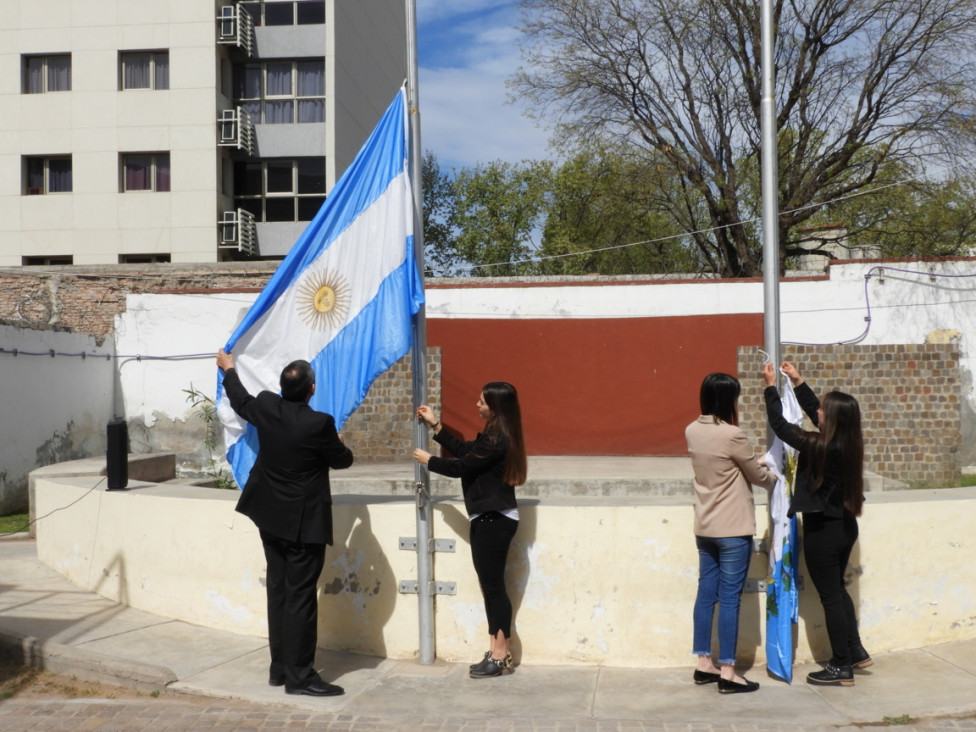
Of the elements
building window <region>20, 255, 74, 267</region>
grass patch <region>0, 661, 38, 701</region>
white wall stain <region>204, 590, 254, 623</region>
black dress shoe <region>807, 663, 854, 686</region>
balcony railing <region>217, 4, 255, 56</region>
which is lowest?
grass patch <region>0, 661, 38, 701</region>

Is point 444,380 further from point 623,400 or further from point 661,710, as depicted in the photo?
point 661,710

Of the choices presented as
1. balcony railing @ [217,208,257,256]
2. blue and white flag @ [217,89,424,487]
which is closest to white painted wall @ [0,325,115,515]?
blue and white flag @ [217,89,424,487]

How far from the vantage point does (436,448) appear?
14109 millimetres

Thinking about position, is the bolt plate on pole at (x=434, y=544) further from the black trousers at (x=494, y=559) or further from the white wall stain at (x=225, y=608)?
the white wall stain at (x=225, y=608)

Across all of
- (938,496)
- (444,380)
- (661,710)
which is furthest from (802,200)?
(661,710)

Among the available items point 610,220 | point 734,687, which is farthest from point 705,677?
point 610,220

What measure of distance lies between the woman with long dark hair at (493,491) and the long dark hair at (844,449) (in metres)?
1.57

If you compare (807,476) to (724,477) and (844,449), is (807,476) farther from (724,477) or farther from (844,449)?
(724,477)

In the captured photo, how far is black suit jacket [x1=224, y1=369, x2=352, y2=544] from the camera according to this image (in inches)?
204

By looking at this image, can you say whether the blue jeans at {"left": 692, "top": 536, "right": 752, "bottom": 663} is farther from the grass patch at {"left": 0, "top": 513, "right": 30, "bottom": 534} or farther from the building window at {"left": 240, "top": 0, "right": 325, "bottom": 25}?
the building window at {"left": 240, "top": 0, "right": 325, "bottom": 25}

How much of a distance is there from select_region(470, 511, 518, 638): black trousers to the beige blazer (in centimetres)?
105

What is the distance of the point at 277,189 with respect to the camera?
2678 centimetres

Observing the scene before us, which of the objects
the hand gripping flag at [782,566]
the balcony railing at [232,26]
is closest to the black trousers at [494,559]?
the hand gripping flag at [782,566]

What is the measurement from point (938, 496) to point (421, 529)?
3.11m
